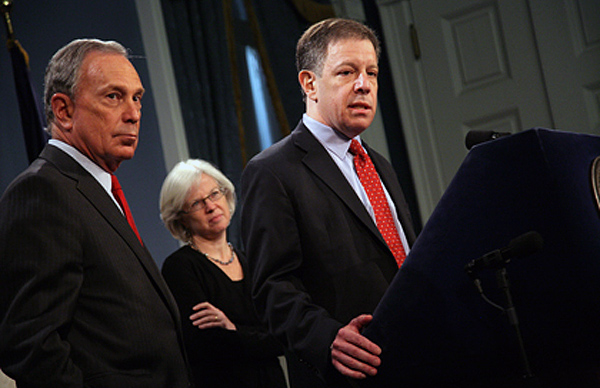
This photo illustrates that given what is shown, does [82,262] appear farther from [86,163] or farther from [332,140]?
[332,140]

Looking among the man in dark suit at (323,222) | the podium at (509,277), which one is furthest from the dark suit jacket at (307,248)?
the podium at (509,277)

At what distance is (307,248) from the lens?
1.64 meters

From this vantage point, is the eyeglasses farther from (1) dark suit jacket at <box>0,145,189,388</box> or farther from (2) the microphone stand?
(2) the microphone stand

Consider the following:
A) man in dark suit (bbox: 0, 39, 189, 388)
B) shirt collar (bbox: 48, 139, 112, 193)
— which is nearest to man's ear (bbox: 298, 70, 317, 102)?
man in dark suit (bbox: 0, 39, 189, 388)

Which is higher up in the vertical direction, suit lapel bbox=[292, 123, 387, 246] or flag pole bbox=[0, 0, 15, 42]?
flag pole bbox=[0, 0, 15, 42]

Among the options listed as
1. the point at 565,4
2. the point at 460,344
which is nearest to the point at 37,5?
the point at 565,4

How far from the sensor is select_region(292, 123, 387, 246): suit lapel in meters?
1.66

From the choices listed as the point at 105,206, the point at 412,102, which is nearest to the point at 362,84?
the point at 105,206

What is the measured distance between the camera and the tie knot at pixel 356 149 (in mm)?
1860

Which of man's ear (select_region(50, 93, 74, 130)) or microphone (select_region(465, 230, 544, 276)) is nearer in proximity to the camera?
microphone (select_region(465, 230, 544, 276))

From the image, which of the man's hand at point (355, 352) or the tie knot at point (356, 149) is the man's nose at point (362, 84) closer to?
the tie knot at point (356, 149)

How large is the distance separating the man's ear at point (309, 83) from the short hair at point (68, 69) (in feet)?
1.67

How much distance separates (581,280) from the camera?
1.10m

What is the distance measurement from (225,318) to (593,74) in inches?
97.2
